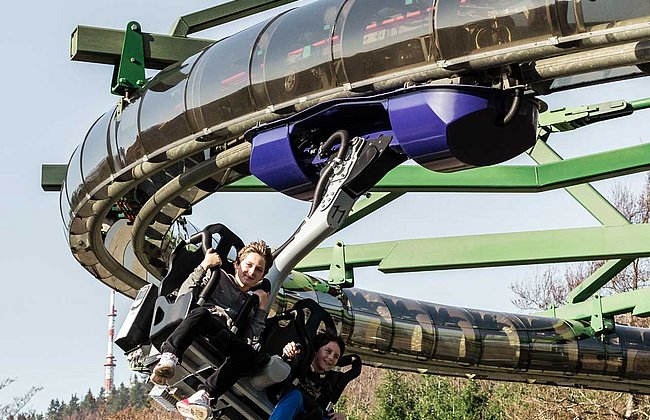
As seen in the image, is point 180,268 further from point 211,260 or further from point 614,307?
point 614,307

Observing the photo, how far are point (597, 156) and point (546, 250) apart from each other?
172 centimetres

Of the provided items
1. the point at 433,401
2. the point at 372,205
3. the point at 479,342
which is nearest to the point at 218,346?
the point at 372,205

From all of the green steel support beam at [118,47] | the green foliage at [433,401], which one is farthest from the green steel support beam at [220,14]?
the green foliage at [433,401]

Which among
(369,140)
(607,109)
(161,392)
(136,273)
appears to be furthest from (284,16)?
(136,273)

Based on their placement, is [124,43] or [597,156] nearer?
[124,43]

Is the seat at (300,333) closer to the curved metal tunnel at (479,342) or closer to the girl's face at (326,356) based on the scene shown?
the girl's face at (326,356)

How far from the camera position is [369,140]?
233 inches

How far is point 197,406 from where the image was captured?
5387mm

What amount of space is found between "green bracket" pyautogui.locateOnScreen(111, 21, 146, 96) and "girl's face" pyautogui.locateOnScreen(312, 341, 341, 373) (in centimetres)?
235

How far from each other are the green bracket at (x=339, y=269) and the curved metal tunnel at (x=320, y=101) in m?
0.19

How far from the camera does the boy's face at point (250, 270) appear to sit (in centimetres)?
580

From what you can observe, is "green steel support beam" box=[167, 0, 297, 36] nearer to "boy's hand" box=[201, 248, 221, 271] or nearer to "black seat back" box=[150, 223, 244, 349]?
"black seat back" box=[150, 223, 244, 349]

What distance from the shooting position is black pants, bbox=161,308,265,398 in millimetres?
5434

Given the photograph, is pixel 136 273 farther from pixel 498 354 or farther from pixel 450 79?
pixel 450 79
